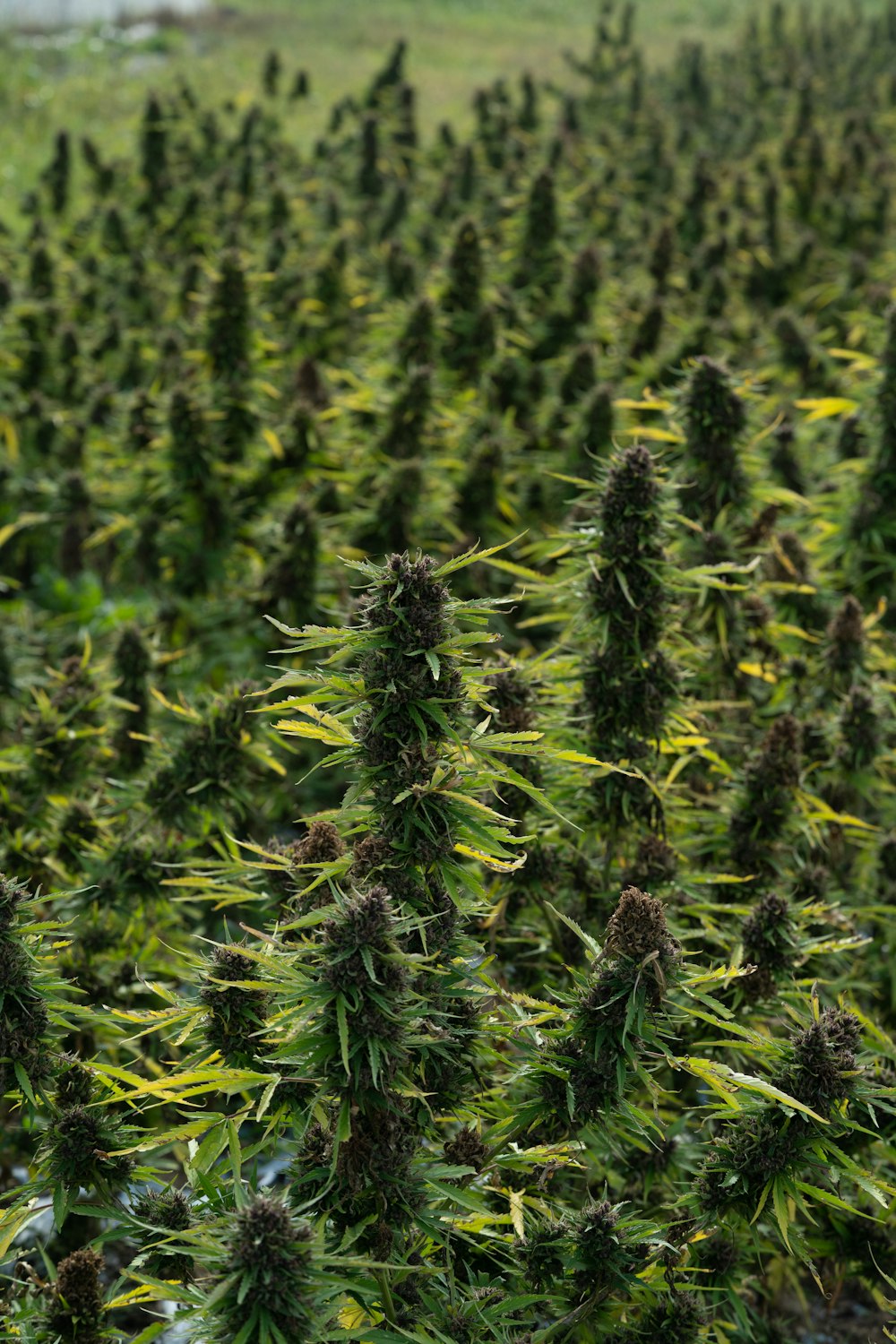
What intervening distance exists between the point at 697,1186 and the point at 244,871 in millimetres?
1171

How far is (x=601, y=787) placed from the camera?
3029mm

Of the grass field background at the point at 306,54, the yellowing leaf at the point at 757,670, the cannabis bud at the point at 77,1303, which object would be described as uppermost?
the grass field background at the point at 306,54

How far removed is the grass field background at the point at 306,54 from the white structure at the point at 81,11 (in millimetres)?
1375

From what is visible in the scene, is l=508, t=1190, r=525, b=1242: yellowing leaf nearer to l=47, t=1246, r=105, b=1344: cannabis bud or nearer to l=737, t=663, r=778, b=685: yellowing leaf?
l=47, t=1246, r=105, b=1344: cannabis bud

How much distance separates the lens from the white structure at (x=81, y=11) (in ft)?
84.6

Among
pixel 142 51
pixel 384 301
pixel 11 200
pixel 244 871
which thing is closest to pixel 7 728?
pixel 244 871

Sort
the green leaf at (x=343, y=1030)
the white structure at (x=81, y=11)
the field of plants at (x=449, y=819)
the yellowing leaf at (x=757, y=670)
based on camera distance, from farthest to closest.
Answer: the white structure at (x=81, y=11) < the yellowing leaf at (x=757, y=670) < the field of plants at (x=449, y=819) < the green leaf at (x=343, y=1030)

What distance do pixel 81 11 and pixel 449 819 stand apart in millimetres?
32142

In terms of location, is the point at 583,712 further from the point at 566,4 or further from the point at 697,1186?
the point at 566,4

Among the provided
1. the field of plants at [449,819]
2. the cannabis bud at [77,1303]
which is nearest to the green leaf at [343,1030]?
the field of plants at [449,819]

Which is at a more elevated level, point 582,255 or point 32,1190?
point 582,255

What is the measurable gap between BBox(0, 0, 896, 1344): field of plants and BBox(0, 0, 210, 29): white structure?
71.5 feet

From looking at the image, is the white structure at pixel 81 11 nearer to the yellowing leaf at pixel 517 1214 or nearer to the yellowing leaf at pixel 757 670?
the yellowing leaf at pixel 757 670

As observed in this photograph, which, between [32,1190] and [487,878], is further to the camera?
[487,878]
